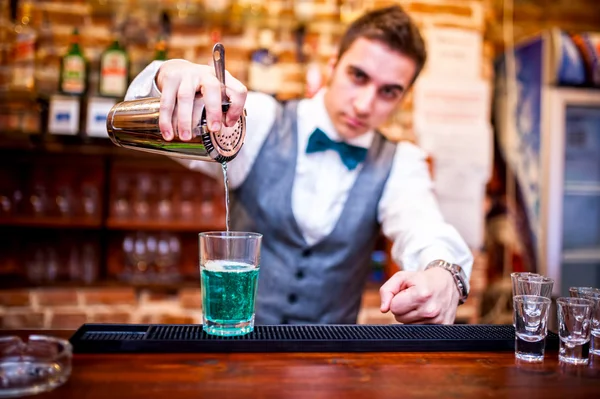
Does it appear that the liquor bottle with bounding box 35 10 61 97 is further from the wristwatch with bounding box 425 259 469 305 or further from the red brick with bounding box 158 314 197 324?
the wristwatch with bounding box 425 259 469 305

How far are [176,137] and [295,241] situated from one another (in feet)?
2.70

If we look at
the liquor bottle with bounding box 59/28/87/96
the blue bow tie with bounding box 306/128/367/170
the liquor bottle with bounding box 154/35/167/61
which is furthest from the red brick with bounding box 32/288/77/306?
the blue bow tie with bounding box 306/128/367/170

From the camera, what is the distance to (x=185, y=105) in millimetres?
937

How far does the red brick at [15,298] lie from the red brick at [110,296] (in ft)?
0.87

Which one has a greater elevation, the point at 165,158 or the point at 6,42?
the point at 6,42

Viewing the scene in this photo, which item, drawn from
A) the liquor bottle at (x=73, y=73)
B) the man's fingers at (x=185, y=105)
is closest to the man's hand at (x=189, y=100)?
the man's fingers at (x=185, y=105)

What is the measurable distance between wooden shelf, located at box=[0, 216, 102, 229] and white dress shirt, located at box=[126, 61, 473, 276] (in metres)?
1.14

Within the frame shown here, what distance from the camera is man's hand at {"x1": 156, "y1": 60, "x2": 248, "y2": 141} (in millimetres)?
932

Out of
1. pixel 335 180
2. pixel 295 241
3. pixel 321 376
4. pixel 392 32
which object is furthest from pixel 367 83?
pixel 321 376

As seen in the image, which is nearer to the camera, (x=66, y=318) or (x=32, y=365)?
(x=32, y=365)

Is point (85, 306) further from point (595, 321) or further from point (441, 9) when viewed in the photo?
point (441, 9)

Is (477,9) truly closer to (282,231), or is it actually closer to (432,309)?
(282,231)

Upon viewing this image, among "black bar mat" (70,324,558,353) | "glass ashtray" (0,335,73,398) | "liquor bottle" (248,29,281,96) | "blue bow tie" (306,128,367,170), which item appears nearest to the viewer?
"glass ashtray" (0,335,73,398)

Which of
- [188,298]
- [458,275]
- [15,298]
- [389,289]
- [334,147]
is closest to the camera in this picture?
[389,289]
